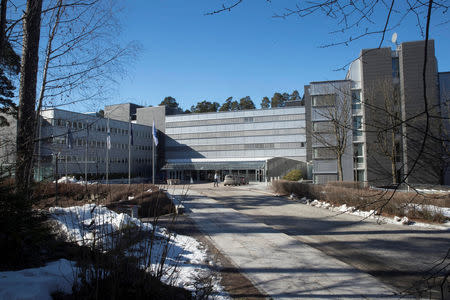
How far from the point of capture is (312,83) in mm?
36375

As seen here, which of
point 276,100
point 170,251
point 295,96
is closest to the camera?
point 170,251

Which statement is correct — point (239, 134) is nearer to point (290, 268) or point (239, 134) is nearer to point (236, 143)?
point (236, 143)

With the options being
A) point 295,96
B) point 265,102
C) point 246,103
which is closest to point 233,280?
point 246,103

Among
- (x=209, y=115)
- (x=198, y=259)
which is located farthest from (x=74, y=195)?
(x=209, y=115)

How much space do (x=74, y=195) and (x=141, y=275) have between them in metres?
15.8

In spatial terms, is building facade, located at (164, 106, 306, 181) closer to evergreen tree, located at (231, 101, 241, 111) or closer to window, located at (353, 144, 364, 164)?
window, located at (353, 144, 364, 164)

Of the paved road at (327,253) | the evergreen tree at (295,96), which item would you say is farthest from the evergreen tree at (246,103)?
the paved road at (327,253)

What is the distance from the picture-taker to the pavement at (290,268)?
538 centimetres

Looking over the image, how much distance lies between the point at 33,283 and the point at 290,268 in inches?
203

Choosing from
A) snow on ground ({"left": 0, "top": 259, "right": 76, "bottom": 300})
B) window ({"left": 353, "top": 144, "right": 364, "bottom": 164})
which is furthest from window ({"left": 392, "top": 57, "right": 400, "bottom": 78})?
snow on ground ({"left": 0, "top": 259, "right": 76, "bottom": 300})

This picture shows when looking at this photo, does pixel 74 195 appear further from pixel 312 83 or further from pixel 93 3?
pixel 312 83

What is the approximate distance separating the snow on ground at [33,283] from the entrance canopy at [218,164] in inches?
2050

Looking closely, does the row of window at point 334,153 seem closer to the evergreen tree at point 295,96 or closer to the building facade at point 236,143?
the building facade at point 236,143

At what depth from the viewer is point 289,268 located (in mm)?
6750
